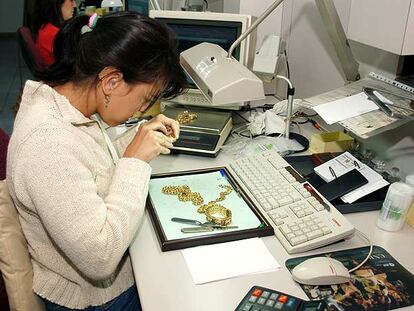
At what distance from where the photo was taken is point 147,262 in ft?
2.75

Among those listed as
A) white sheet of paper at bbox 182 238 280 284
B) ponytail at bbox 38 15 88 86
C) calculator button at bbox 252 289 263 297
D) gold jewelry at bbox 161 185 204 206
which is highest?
ponytail at bbox 38 15 88 86

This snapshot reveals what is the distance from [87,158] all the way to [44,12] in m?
2.34

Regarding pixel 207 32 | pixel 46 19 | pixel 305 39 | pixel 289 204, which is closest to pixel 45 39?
pixel 46 19

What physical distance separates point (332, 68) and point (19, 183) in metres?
1.29

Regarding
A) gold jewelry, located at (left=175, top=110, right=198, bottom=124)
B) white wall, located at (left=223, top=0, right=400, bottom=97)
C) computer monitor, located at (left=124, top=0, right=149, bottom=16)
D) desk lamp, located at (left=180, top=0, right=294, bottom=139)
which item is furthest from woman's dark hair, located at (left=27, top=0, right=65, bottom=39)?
desk lamp, located at (left=180, top=0, right=294, bottom=139)

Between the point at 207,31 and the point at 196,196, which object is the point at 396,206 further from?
the point at 207,31

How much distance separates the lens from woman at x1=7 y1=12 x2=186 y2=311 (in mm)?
779

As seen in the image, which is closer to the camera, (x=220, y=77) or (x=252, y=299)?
(x=252, y=299)

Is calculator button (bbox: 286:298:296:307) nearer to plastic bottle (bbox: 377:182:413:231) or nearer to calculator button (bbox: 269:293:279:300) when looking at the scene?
calculator button (bbox: 269:293:279:300)

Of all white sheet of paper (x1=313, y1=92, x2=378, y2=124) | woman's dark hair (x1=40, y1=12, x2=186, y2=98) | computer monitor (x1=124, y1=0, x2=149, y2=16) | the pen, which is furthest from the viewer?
computer monitor (x1=124, y1=0, x2=149, y2=16)

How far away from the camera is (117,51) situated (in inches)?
34.2

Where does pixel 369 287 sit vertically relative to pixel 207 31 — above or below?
below

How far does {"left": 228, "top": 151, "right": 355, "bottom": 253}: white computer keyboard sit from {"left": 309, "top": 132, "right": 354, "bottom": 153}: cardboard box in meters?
0.21

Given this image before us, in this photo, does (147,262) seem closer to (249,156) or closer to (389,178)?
(249,156)
